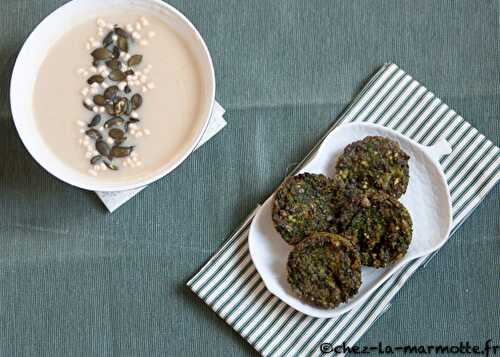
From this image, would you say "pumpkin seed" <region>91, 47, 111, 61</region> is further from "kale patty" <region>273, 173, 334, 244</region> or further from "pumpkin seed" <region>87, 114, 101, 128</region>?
"kale patty" <region>273, 173, 334, 244</region>

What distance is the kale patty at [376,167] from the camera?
1.49 metres

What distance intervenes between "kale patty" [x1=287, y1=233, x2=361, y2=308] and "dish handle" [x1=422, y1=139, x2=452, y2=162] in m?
0.29

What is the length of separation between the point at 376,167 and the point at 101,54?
0.65m

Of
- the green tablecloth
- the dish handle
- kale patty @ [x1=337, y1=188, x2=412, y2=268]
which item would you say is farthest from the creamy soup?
the dish handle

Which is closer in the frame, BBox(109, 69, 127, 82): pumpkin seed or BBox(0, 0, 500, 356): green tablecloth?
BBox(109, 69, 127, 82): pumpkin seed

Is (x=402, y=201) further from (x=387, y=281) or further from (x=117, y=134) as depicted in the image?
(x=117, y=134)

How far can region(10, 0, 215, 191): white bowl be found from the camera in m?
1.44

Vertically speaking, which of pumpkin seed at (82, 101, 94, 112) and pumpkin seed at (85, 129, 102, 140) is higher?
pumpkin seed at (82, 101, 94, 112)

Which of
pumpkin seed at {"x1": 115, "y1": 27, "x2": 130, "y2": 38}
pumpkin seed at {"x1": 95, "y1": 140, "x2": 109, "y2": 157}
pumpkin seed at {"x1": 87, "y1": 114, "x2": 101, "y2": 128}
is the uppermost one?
pumpkin seed at {"x1": 115, "y1": 27, "x2": 130, "y2": 38}

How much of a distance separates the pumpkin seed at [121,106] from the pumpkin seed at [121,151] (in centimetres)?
8

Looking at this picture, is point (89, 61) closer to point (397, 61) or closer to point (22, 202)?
point (22, 202)

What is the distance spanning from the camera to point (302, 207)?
4.85 feet

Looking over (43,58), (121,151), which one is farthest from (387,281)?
(43,58)

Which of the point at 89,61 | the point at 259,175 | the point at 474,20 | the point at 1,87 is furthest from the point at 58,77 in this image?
the point at 474,20
